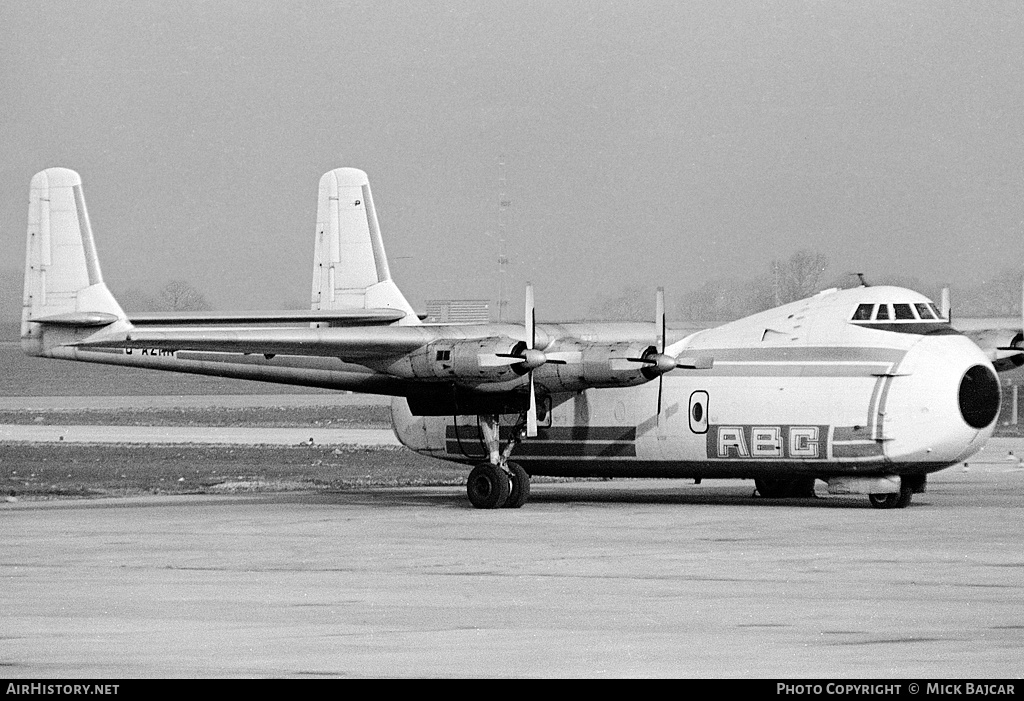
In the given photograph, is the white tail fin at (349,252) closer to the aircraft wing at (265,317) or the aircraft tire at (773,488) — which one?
the aircraft wing at (265,317)

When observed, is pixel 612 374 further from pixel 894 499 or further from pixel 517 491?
pixel 894 499

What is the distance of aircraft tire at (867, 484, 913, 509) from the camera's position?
27469 mm

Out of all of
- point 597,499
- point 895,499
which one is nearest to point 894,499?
point 895,499

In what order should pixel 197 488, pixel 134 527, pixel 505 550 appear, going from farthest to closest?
pixel 197 488 < pixel 134 527 < pixel 505 550

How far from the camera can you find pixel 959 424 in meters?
26.5

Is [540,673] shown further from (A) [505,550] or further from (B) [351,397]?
(B) [351,397]

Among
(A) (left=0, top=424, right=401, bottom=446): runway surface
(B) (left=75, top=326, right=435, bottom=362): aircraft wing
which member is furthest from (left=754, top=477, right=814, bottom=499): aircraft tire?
(A) (left=0, top=424, right=401, bottom=446): runway surface

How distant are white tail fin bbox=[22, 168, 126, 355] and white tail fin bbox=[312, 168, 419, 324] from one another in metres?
4.72

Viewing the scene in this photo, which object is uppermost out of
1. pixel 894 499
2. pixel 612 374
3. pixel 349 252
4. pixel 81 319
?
pixel 349 252

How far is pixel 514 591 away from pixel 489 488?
1206 cm

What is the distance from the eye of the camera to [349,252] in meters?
33.5
